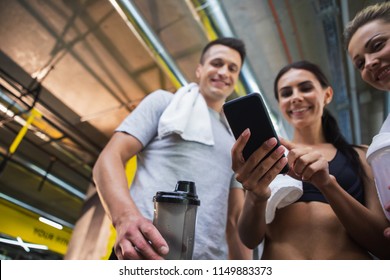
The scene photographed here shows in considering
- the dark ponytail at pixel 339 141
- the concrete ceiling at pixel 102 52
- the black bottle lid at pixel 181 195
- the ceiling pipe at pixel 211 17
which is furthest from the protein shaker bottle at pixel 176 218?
the ceiling pipe at pixel 211 17

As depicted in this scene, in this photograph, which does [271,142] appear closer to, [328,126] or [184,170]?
[184,170]

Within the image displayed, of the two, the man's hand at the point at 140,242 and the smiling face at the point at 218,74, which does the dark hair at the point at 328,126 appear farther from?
the man's hand at the point at 140,242

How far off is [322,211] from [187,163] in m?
0.29

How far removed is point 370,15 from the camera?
1.78ft

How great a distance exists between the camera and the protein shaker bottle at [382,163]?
0.40 meters

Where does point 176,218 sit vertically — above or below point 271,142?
below

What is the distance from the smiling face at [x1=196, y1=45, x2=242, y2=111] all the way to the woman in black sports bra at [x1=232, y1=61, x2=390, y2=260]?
18cm

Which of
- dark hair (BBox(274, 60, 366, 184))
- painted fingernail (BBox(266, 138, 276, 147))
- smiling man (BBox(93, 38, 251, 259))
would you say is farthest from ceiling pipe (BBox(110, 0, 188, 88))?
painted fingernail (BBox(266, 138, 276, 147))

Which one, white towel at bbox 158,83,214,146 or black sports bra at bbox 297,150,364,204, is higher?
white towel at bbox 158,83,214,146

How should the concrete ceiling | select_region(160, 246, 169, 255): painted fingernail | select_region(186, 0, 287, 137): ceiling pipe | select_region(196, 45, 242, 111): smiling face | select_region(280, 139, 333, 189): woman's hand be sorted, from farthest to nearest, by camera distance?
1. select_region(186, 0, 287, 137): ceiling pipe
2. the concrete ceiling
3. select_region(196, 45, 242, 111): smiling face
4. select_region(280, 139, 333, 189): woman's hand
5. select_region(160, 246, 169, 255): painted fingernail

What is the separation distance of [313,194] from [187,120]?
305 millimetres

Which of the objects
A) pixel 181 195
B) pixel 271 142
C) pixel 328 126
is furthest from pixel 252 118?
pixel 328 126

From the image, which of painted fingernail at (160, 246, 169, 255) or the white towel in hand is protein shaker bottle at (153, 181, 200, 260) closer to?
painted fingernail at (160, 246, 169, 255)

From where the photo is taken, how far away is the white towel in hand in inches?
20.1
